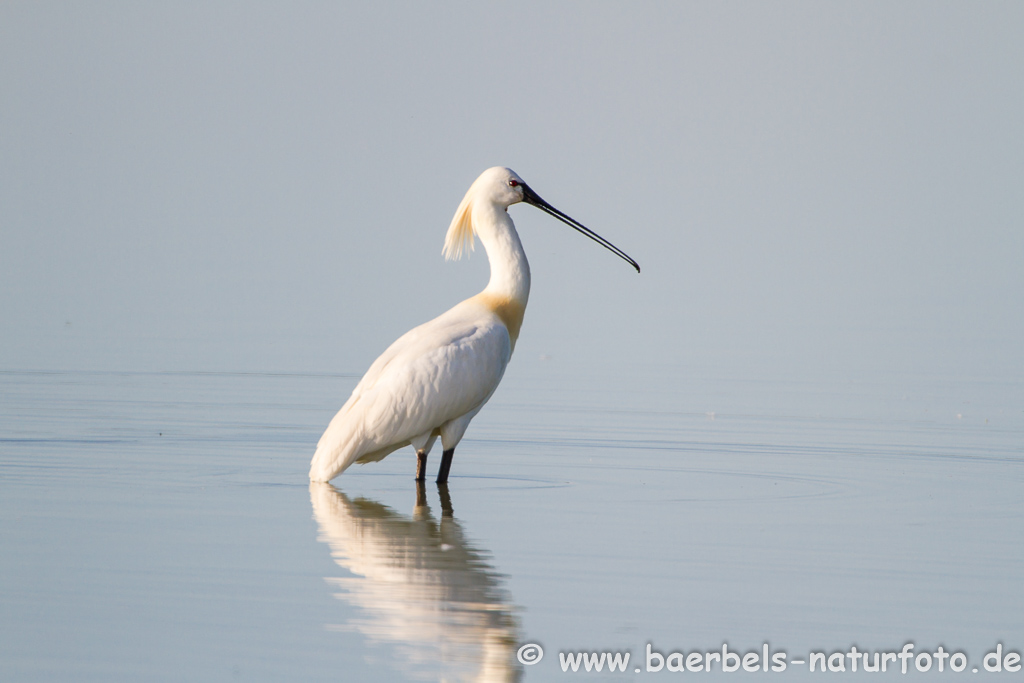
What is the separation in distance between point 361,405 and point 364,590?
10.8 ft

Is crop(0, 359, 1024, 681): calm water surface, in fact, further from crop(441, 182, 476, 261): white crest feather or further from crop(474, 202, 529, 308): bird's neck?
crop(441, 182, 476, 261): white crest feather

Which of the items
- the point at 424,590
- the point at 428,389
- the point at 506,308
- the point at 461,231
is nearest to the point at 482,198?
the point at 461,231

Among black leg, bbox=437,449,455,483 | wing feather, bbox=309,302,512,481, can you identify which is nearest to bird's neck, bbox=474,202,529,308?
wing feather, bbox=309,302,512,481

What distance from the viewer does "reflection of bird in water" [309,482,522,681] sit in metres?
5.91

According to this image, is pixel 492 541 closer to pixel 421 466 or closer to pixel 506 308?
pixel 421 466

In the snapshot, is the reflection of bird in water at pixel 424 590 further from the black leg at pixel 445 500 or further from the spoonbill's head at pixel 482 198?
the spoonbill's head at pixel 482 198

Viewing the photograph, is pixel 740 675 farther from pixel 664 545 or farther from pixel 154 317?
pixel 154 317

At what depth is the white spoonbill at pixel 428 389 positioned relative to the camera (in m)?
10.0

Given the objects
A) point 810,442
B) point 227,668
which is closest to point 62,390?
point 810,442

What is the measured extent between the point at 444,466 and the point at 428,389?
57 centimetres

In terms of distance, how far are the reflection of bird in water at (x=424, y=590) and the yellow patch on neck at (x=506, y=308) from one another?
2087 millimetres

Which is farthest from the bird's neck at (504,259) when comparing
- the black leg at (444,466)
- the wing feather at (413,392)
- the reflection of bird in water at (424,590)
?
the reflection of bird in water at (424,590)

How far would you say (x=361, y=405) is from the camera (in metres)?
10.1

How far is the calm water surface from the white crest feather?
1.50 metres
